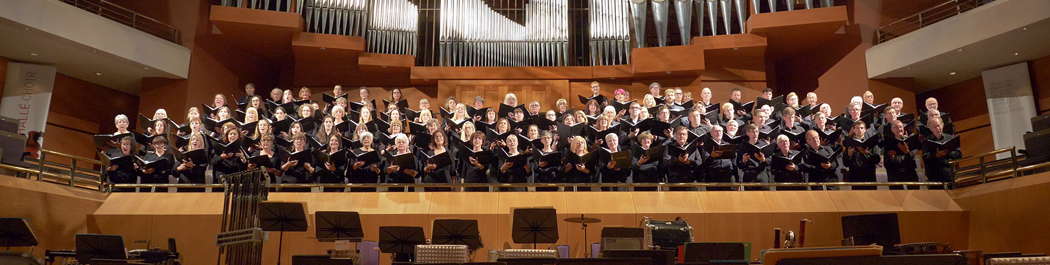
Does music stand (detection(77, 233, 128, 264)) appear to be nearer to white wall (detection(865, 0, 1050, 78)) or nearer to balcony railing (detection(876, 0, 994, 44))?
white wall (detection(865, 0, 1050, 78))

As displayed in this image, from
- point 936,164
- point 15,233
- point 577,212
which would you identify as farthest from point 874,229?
point 15,233

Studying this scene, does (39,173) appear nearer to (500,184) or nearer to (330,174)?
(330,174)

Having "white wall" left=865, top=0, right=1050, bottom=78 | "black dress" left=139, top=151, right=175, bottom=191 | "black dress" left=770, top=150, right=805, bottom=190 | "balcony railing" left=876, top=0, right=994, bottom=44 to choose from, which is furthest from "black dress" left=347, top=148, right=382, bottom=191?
"balcony railing" left=876, top=0, right=994, bottom=44

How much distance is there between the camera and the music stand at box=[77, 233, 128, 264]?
461 centimetres

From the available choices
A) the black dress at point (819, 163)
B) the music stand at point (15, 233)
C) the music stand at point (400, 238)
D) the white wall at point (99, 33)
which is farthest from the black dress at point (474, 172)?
the white wall at point (99, 33)

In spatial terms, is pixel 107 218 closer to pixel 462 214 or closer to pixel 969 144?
pixel 462 214

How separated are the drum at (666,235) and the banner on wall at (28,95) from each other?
5.91 m

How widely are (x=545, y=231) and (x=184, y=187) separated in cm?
286

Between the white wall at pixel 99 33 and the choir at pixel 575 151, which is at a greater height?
the white wall at pixel 99 33

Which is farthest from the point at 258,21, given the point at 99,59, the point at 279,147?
the point at 279,147

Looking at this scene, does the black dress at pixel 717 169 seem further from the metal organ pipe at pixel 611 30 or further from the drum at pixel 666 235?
the metal organ pipe at pixel 611 30

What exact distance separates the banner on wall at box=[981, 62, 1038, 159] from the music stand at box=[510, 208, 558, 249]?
5080 mm

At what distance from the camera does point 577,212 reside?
19.5ft

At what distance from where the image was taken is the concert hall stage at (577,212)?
585cm
